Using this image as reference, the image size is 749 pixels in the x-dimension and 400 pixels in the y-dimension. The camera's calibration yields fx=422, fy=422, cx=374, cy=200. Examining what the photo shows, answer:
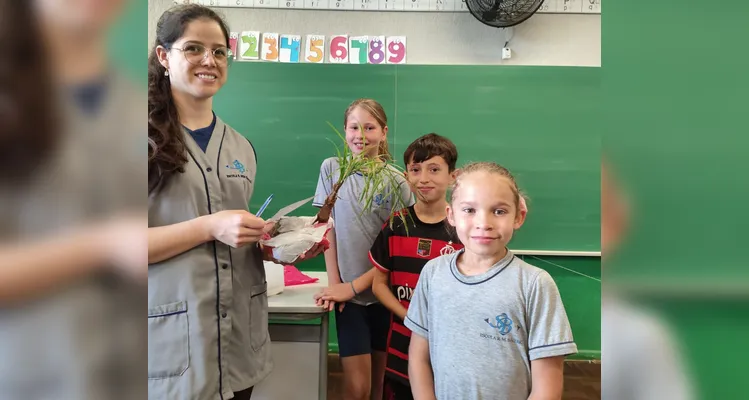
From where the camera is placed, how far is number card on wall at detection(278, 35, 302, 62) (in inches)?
125

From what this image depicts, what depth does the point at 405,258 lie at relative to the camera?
154 cm

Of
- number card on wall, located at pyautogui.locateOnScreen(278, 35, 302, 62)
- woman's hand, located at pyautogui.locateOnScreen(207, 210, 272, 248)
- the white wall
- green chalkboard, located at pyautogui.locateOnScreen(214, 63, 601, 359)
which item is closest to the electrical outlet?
the white wall

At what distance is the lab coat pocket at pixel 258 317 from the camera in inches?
40.6

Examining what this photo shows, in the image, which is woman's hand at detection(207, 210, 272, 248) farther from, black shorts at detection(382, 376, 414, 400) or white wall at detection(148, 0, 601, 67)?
white wall at detection(148, 0, 601, 67)

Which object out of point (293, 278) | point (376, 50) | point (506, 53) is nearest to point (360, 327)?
→ point (293, 278)

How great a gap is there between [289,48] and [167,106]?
243 cm

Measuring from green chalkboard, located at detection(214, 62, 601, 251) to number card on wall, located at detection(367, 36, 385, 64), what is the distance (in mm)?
84

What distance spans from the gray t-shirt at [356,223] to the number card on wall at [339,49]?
1.61m

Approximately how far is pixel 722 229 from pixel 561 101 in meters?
3.26

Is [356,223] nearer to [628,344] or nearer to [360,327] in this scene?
[360,327]

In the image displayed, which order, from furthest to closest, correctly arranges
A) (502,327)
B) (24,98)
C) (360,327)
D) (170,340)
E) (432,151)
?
(360,327), (432,151), (502,327), (170,340), (24,98)

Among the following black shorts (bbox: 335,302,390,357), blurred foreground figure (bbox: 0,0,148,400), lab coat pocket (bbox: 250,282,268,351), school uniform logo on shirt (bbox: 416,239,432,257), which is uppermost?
blurred foreground figure (bbox: 0,0,148,400)

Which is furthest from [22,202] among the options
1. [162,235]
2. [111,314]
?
[162,235]

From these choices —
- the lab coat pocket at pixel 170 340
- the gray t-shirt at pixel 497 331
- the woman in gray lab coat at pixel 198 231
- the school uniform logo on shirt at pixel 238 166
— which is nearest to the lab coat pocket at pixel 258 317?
the woman in gray lab coat at pixel 198 231
